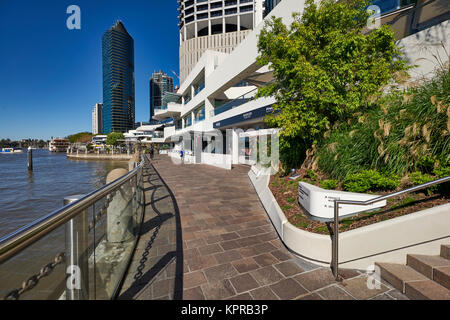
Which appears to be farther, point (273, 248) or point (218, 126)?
point (218, 126)

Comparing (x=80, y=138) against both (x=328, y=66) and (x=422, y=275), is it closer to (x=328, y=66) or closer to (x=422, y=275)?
(x=328, y=66)

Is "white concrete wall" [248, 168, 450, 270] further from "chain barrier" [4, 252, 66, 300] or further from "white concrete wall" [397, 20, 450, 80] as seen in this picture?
"white concrete wall" [397, 20, 450, 80]

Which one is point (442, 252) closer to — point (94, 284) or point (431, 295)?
point (431, 295)

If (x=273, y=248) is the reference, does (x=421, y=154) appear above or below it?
above

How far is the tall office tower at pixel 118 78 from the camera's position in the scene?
116m

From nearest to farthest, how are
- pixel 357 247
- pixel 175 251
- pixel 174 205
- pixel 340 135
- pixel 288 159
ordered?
pixel 357 247
pixel 175 251
pixel 340 135
pixel 174 205
pixel 288 159

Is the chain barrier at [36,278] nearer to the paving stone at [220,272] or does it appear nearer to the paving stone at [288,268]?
the paving stone at [220,272]

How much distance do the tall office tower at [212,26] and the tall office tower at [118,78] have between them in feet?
256

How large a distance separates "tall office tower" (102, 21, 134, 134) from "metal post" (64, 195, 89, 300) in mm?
137784

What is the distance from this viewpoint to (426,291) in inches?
90.0

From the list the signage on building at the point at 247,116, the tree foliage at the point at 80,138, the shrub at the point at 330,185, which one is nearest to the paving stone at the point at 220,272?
the shrub at the point at 330,185
